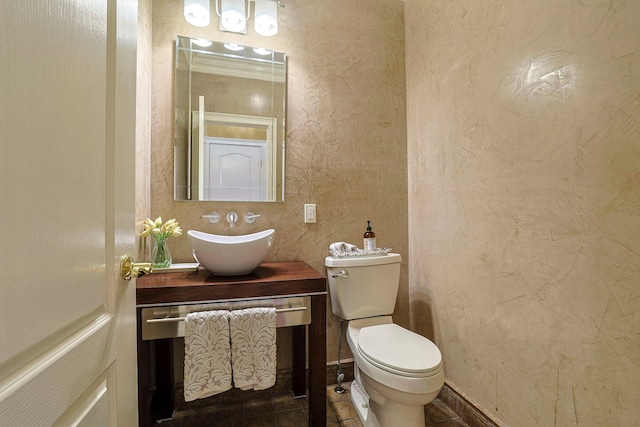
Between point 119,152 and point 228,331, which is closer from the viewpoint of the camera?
point 119,152

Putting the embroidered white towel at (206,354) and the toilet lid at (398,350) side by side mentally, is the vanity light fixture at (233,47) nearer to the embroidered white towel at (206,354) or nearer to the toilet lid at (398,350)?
the embroidered white towel at (206,354)

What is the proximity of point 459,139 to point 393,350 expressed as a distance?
116 cm

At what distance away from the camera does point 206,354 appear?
3.83 ft

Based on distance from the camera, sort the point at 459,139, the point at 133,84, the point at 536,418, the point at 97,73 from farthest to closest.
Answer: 1. the point at 459,139
2. the point at 536,418
3. the point at 133,84
4. the point at 97,73

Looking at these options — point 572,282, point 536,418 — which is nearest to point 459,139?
point 572,282

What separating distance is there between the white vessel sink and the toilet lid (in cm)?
67

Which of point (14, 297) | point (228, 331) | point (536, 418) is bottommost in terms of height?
point (536, 418)

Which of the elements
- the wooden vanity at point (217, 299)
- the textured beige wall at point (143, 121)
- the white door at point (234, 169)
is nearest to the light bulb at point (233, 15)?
the textured beige wall at point (143, 121)

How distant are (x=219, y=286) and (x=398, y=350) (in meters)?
0.85

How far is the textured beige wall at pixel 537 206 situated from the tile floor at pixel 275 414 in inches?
8.1

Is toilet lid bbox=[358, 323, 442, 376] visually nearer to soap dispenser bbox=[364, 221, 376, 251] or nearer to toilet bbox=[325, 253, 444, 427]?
toilet bbox=[325, 253, 444, 427]

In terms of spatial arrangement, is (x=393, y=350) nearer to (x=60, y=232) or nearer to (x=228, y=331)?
(x=228, y=331)

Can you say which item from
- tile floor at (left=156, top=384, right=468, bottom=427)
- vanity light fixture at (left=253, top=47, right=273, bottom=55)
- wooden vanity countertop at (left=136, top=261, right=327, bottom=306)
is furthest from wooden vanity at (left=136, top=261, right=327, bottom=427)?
vanity light fixture at (left=253, top=47, right=273, bottom=55)

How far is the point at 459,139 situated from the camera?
1.55 m
